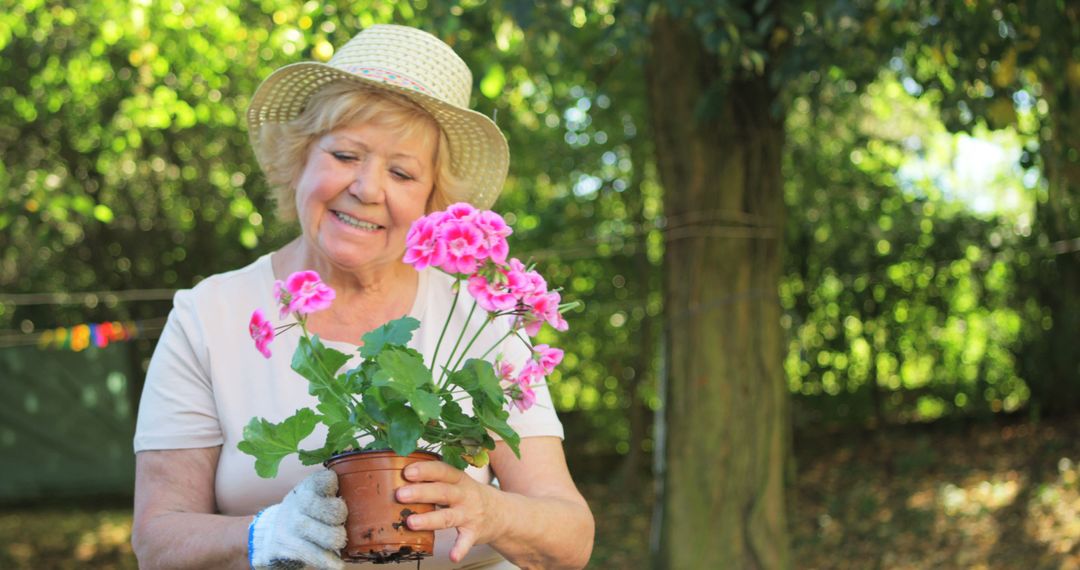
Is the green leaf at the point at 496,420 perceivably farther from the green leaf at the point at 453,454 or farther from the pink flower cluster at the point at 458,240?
the pink flower cluster at the point at 458,240

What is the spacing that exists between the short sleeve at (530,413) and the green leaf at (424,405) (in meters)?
0.56

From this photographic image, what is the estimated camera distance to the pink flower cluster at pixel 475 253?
1.67 m

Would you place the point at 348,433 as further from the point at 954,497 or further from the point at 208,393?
the point at 954,497

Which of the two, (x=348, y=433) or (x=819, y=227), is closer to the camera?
(x=348, y=433)

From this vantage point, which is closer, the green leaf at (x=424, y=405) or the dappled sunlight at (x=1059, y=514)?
the green leaf at (x=424, y=405)

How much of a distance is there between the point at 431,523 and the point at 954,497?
696 cm

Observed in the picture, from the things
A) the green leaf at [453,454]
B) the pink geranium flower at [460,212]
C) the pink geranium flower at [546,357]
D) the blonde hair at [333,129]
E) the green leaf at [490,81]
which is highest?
the green leaf at [490,81]

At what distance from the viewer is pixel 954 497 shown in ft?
26.2

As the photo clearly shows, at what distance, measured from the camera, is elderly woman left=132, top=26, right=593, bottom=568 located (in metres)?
2.12

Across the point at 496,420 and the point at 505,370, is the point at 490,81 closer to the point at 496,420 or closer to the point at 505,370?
the point at 505,370

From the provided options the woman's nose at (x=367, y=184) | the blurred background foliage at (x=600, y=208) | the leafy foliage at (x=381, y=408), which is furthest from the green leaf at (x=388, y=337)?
the blurred background foliage at (x=600, y=208)

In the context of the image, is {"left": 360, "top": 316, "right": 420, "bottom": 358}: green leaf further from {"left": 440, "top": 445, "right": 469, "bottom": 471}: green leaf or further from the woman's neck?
the woman's neck

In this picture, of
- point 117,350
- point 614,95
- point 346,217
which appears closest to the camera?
point 346,217

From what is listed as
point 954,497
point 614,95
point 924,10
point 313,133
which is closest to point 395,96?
point 313,133
